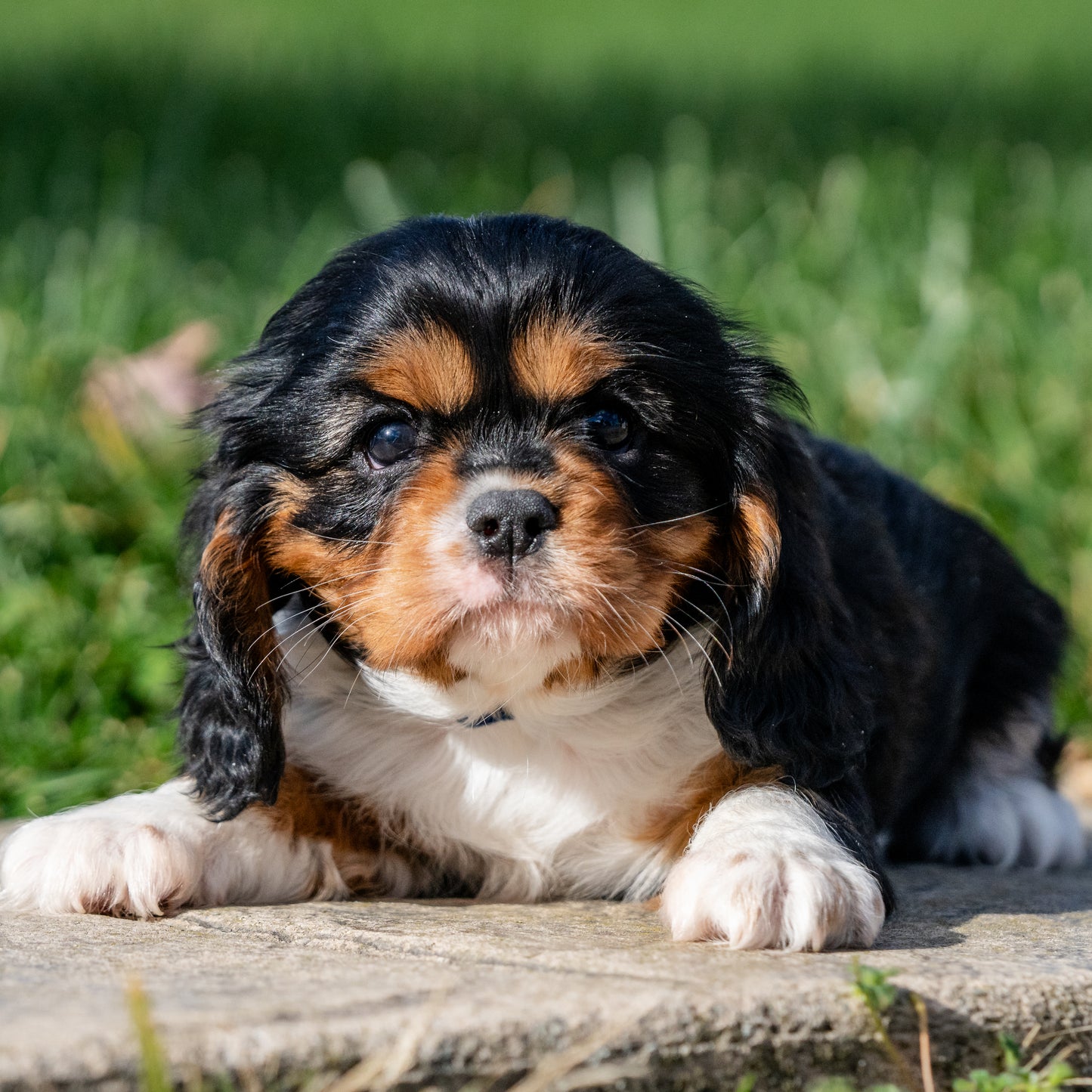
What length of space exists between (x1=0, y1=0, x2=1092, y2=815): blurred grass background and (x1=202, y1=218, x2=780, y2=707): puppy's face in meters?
0.59

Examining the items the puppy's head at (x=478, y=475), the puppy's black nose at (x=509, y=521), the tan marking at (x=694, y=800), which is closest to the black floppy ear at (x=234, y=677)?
the puppy's head at (x=478, y=475)

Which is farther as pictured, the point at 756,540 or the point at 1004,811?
the point at 1004,811

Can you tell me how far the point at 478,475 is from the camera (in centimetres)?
281

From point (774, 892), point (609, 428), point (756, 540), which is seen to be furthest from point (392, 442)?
point (774, 892)

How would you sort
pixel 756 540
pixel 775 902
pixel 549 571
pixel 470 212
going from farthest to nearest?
pixel 470 212, pixel 756 540, pixel 549 571, pixel 775 902

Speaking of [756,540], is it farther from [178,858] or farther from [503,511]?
[178,858]

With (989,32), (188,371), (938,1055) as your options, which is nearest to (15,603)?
(188,371)

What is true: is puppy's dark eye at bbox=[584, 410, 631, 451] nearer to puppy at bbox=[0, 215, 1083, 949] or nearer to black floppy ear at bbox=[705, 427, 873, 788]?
puppy at bbox=[0, 215, 1083, 949]

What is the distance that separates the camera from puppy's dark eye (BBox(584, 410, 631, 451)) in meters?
2.93

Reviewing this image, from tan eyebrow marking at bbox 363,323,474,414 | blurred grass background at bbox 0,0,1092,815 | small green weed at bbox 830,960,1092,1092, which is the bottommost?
small green weed at bbox 830,960,1092,1092

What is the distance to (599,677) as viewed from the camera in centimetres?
307

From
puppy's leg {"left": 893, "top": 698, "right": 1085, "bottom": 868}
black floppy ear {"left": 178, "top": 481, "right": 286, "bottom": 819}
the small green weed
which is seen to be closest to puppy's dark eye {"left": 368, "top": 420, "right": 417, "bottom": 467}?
black floppy ear {"left": 178, "top": 481, "right": 286, "bottom": 819}

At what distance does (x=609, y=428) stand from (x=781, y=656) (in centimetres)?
55

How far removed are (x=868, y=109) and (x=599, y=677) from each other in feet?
28.5
